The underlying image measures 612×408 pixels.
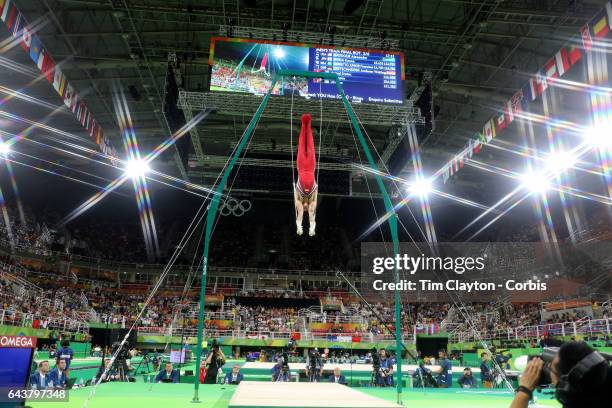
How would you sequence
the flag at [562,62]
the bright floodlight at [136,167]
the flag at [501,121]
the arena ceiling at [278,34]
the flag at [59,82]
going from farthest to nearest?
the bright floodlight at [136,167], the flag at [501,121], the flag at [59,82], the arena ceiling at [278,34], the flag at [562,62]

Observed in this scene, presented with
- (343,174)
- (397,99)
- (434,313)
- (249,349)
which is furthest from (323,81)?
(434,313)

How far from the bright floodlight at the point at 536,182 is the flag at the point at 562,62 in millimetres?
8382

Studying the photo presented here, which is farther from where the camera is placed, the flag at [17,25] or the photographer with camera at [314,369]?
the photographer with camera at [314,369]

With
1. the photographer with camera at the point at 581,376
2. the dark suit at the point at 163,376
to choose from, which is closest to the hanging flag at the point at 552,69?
the photographer with camera at the point at 581,376

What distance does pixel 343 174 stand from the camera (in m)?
17.2

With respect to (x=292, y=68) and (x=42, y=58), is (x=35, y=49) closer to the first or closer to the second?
(x=42, y=58)

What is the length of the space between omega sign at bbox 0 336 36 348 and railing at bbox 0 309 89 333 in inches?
445

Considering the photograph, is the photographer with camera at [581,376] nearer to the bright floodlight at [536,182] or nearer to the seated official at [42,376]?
the seated official at [42,376]

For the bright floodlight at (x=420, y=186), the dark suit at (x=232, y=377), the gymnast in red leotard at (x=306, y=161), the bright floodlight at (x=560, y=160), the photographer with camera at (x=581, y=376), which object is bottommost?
the dark suit at (x=232, y=377)

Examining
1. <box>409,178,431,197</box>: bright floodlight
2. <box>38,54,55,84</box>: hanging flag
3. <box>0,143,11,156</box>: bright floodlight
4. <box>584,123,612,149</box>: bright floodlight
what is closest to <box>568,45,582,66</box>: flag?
<box>584,123,612,149</box>: bright floodlight

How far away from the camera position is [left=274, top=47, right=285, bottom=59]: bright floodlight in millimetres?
11750

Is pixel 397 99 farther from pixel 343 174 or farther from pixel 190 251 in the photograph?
pixel 190 251

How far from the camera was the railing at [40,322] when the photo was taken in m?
13.7

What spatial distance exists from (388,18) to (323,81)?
3.99 m
